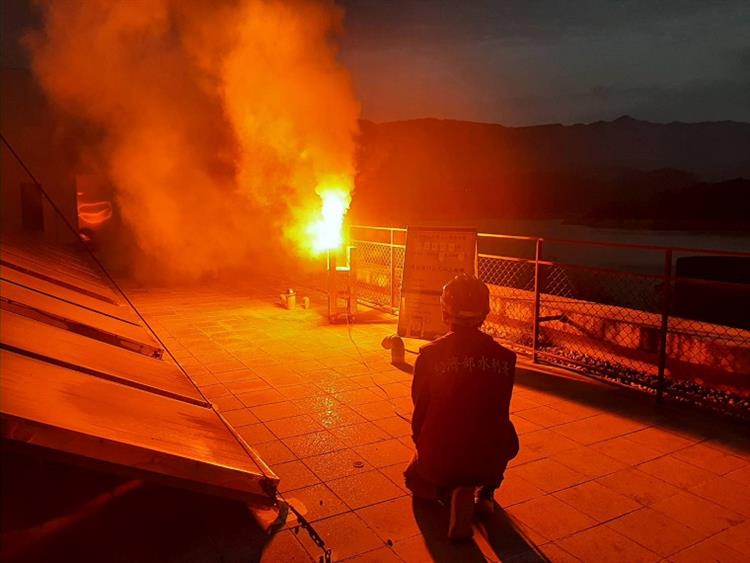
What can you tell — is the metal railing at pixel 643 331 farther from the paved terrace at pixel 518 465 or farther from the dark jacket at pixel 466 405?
the dark jacket at pixel 466 405

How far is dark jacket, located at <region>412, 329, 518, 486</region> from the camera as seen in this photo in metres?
3.29

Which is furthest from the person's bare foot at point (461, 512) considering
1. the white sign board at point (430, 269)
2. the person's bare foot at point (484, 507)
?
the white sign board at point (430, 269)

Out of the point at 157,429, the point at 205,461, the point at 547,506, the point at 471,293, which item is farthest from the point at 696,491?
the point at 157,429

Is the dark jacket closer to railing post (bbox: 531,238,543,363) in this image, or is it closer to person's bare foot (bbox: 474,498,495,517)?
person's bare foot (bbox: 474,498,495,517)

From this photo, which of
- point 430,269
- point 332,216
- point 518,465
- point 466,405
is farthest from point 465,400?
point 332,216

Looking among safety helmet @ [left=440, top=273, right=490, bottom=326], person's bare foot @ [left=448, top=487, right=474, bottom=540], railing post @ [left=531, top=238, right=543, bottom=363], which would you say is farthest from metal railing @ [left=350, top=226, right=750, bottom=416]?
person's bare foot @ [left=448, top=487, right=474, bottom=540]

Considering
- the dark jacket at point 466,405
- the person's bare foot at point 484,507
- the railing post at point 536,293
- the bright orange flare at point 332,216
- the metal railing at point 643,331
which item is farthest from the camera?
the bright orange flare at point 332,216

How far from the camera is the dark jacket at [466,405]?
329cm

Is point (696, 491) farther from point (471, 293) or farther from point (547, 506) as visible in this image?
point (471, 293)

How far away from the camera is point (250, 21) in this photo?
35.8 ft

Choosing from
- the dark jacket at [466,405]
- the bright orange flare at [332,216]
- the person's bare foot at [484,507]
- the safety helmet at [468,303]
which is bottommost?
the person's bare foot at [484,507]

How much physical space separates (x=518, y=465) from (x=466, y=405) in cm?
147

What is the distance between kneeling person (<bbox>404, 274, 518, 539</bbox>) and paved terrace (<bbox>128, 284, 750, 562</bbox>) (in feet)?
1.21

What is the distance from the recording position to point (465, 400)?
10.8 feet
